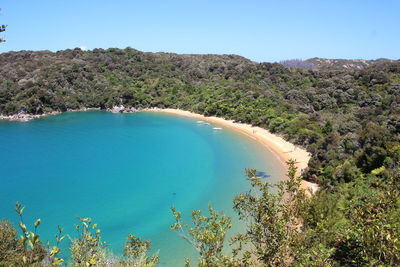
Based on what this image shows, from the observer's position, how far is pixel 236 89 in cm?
7456

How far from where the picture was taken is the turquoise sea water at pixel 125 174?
78.6 ft

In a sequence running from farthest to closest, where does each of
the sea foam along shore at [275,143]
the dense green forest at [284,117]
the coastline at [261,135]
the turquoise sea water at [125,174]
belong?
the coastline at [261,135]
the sea foam along shore at [275,143]
the turquoise sea water at [125,174]
the dense green forest at [284,117]

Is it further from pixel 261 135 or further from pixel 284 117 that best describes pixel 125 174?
pixel 284 117

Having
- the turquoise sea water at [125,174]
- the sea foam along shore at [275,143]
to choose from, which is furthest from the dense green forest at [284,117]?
the turquoise sea water at [125,174]

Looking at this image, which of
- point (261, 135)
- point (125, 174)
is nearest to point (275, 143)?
point (261, 135)

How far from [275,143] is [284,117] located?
1067 centimetres

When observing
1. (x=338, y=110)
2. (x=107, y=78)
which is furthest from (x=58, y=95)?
(x=338, y=110)

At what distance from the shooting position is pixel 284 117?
5506cm

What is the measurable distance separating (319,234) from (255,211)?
7.79 feet

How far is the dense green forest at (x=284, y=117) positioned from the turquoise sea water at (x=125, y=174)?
4.24m

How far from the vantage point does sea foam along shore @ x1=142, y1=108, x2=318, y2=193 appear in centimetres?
3619

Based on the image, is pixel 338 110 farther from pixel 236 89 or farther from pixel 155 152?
A: pixel 155 152

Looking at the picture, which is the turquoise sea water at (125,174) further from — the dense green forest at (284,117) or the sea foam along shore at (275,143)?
the dense green forest at (284,117)

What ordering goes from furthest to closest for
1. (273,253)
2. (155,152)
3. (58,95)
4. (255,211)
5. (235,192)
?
(58,95) < (155,152) < (235,192) < (255,211) < (273,253)
